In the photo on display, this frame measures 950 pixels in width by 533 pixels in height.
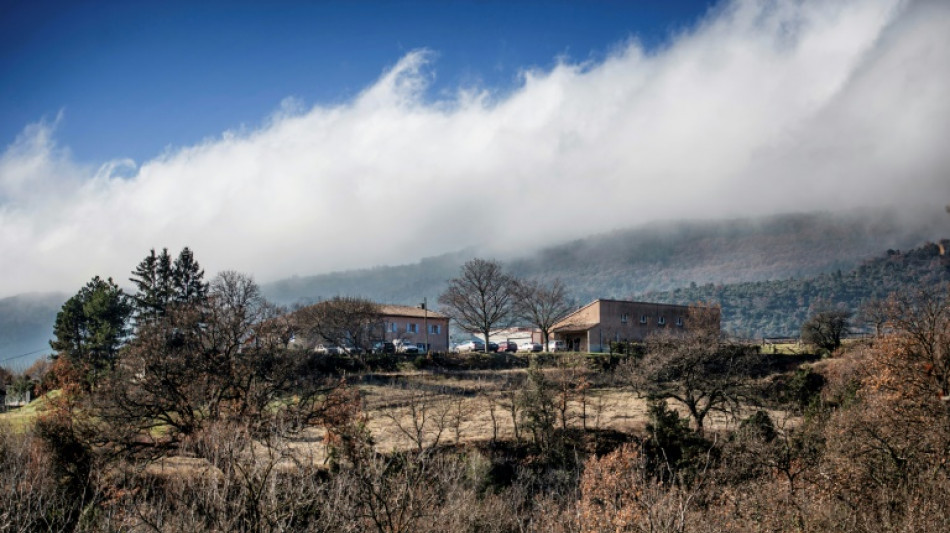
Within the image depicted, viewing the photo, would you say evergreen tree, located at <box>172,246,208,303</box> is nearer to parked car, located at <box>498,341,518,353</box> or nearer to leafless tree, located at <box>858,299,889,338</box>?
parked car, located at <box>498,341,518,353</box>

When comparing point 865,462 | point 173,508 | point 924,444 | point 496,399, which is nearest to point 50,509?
point 173,508

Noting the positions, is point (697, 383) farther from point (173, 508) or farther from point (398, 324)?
point (398, 324)

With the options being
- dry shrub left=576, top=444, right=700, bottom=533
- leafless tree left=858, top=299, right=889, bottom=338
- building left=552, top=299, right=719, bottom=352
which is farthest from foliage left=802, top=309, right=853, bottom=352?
dry shrub left=576, top=444, right=700, bottom=533

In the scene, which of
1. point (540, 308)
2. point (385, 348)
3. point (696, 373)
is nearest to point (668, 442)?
point (696, 373)

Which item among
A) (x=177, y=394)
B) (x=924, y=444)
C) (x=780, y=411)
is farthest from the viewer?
(x=780, y=411)

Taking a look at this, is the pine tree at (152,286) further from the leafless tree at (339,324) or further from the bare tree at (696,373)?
the bare tree at (696,373)

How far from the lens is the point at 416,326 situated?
92000 mm

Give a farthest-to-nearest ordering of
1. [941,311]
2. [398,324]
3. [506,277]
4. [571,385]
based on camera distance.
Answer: [506,277] < [398,324] < [571,385] < [941,311]

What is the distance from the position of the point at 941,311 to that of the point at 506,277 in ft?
210

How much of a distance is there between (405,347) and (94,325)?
1357 inches

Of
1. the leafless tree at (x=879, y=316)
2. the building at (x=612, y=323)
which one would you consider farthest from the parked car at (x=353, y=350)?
the leafless tree at (x=879, y=316)

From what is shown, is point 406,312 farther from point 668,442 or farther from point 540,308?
point 668,442

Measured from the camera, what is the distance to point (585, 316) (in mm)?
91062

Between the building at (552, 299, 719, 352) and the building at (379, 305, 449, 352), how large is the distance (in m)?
15.9
